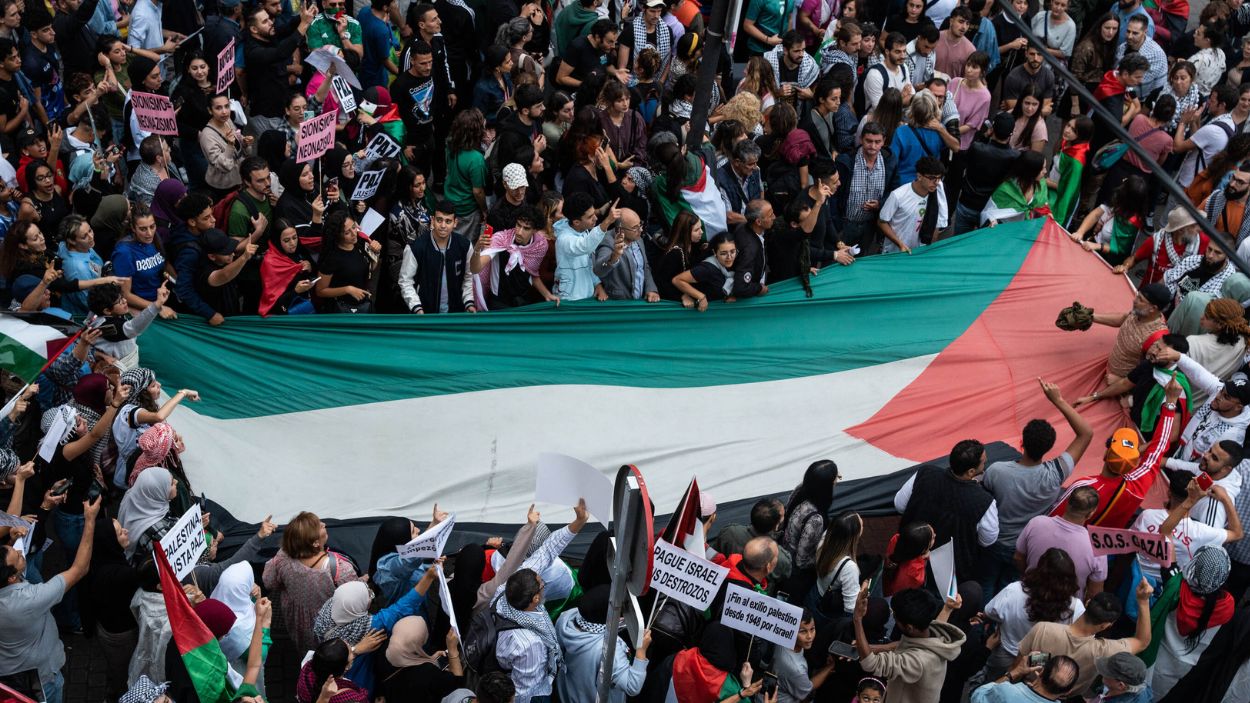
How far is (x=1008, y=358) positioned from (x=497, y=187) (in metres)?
3.96

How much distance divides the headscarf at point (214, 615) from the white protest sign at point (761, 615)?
240 cm

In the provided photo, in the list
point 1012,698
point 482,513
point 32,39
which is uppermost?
point 32,39

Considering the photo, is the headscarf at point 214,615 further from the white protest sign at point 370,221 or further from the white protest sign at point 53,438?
the white protest sign at point 370,221

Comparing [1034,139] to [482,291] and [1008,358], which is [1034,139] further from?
[482,291]

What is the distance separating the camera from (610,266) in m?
9.30

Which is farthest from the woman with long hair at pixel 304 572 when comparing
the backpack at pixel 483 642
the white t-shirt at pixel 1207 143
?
the white t-shirt at pixel 1207 143

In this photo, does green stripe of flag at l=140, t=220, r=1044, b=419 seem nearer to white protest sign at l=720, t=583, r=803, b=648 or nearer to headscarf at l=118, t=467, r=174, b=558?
headscarf at l=118, t=467, r=174, b=558

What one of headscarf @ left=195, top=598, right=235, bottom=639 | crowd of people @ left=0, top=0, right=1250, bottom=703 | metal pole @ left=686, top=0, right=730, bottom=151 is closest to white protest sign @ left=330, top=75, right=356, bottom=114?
crowd of people @ left=0, top=0, right=1250, bottom=703

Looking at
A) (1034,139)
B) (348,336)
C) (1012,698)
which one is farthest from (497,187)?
(1012,698)

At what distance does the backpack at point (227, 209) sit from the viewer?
30.0 feet

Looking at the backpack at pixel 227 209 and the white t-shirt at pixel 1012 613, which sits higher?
the backpack at pixel 227 209

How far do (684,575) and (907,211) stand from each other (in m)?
4.99

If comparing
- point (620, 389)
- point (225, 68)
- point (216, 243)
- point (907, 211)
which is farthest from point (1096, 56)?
point (216, 243)

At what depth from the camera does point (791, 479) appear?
852 centimetres
